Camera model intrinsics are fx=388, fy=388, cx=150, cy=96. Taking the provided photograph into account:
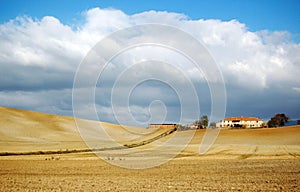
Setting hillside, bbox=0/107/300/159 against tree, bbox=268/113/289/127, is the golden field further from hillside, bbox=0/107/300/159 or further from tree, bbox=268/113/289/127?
tree, bbox=268/113/289/127

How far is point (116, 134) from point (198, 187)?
267ft

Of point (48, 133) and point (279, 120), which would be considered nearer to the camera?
point (48, 133)

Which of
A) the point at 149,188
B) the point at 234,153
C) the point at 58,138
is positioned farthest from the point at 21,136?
the point at 149,188

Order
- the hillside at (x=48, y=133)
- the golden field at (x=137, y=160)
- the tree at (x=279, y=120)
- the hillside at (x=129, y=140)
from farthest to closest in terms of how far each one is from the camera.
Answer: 1. the tree at (x=279, y=120)
2. the hillside at (x=48, y=133)
3. the hillside at (x=129, y=140)
4. the golden field at (x=137, y=160)

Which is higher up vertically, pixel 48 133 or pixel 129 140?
pixel 48 133

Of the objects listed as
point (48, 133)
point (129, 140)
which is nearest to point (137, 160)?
point (129, 140)

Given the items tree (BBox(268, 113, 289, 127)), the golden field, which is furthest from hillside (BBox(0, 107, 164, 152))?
tree (BBox(268, 113, 289, 127))

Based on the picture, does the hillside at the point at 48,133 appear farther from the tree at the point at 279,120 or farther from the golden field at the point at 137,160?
the tree at the point at 279,120

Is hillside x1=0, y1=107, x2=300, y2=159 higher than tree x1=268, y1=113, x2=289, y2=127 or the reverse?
the reverse

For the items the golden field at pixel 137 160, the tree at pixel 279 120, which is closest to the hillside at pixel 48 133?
the golden field at pixel 137 160

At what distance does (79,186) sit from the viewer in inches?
791

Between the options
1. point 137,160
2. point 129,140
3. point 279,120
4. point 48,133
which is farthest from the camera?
point 279,120

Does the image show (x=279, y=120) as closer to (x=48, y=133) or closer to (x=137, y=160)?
(x=48, y=133)

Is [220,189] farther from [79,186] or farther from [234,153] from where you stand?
[234,153]
